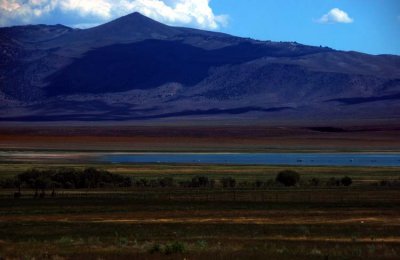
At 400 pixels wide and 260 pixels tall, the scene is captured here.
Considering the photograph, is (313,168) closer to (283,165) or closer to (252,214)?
(283,165)

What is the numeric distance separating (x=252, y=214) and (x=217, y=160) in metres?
55.3

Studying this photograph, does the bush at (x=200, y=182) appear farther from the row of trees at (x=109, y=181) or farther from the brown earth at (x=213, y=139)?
the brown earth at (x=213, y=139)

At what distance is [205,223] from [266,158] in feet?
211

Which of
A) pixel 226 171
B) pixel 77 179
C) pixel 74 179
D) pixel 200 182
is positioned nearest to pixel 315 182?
pixel 200 182

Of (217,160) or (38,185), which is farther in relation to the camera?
(217,160)

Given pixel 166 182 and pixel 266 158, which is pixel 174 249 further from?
pixel 266 158

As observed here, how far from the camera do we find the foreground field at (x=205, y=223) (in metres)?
26.4

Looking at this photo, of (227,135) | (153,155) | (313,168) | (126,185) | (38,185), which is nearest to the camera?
(38,185)

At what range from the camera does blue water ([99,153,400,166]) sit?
302 ft

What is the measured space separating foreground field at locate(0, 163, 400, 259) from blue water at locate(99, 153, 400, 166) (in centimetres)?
2725

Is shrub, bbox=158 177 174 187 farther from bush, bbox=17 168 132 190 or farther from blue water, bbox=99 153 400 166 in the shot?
blue water, bbox=99 153 400 166

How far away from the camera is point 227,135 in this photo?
151m

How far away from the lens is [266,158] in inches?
3981

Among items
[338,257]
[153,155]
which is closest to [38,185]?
[338,257]
